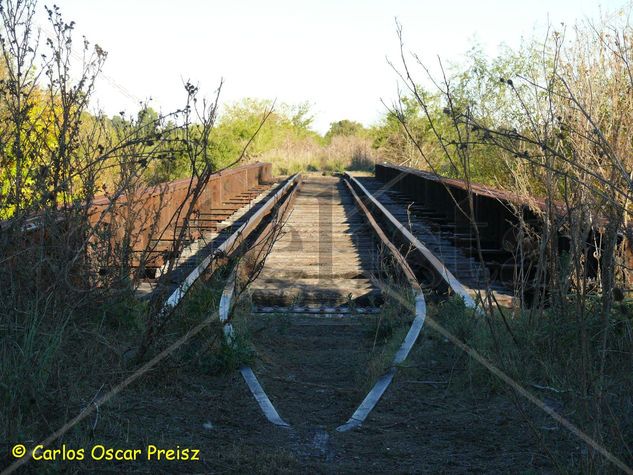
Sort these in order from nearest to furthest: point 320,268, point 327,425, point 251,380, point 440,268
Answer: point 327,425
point 251,380
point 440,268
point 320,268

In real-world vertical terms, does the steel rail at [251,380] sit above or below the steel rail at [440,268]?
below

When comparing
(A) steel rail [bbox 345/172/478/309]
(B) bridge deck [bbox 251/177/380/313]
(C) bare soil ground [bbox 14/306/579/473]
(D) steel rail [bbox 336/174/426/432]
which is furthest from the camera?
(B) bridge deck [bbox 251/177/380/313]

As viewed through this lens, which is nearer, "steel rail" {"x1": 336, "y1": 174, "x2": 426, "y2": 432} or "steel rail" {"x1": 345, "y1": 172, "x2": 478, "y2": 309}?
"steel rail" {"x1": 336, "y1": 174, "x2": 426, "y2": 432}

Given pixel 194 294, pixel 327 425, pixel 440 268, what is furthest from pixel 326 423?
pixel 440 268

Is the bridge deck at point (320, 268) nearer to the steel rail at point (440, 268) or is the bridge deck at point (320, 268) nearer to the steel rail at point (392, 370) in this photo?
the steel rail at point (440, 268)

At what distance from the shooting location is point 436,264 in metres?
7.77

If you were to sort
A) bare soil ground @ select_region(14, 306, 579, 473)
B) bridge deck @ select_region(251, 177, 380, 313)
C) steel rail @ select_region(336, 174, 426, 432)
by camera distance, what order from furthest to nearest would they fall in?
1. bridge deck @ select_region(251, 177, 380, 313)
2. steel rail @ select_region(336, 174, 426, 432)
3. bare soil ground @ select_region(14, 306, 579, 473)

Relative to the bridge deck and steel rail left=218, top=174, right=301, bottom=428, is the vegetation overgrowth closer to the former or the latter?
steel rail left=218, top=174, right=301, bottom=428

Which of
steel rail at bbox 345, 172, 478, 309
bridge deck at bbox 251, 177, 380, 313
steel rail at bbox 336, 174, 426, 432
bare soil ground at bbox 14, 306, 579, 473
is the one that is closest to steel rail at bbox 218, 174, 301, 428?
bare soil ground at bbox 14, 306, 579, 473

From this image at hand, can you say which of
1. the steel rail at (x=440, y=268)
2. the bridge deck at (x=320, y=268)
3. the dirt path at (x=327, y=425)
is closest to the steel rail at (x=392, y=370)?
the dirt path at (x=327, y=425)

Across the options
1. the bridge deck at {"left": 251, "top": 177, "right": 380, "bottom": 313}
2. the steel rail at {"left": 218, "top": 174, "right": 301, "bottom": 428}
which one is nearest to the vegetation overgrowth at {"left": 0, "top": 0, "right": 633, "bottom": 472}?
the steel rail at {"left": 218, "top": 174, "right": 301, "bottom": 428}

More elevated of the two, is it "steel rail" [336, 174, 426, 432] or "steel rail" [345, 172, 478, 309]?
"steel rail" [345, 172, 478, 309]

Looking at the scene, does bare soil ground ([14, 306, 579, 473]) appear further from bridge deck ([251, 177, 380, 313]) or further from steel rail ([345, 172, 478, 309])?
bridge deck ([251, 177, 380, 313])

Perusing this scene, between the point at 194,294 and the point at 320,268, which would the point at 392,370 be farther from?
the point at 320,268
